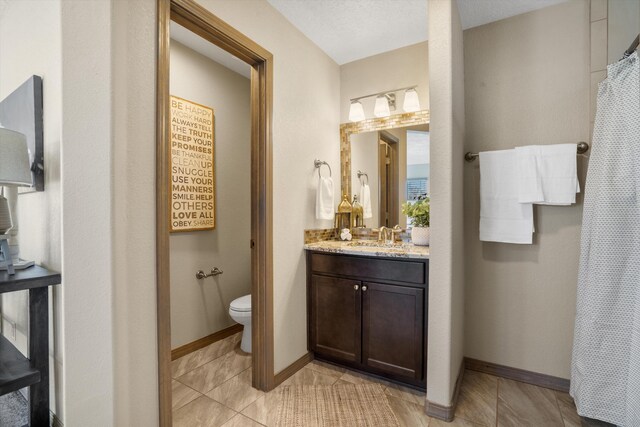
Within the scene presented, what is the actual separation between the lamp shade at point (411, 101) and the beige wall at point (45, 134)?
6.82 feet

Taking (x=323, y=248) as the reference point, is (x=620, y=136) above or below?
above

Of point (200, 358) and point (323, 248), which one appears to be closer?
point (323, 248)

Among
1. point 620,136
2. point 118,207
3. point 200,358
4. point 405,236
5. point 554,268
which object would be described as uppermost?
point 620,136

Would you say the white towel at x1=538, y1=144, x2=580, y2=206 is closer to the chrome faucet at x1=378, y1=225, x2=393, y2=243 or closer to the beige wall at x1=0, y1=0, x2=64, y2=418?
the chrome faucet at x1=378, y1=225, x2=393, y2=243

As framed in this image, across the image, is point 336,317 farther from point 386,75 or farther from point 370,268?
point 386,75

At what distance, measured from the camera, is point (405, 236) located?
2480 millimetres

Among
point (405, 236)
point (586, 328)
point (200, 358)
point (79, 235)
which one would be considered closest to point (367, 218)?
point (405, 236)

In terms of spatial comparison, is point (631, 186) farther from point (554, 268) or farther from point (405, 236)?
point (405, 236)

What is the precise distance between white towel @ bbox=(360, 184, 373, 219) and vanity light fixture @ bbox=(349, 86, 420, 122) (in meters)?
0.59

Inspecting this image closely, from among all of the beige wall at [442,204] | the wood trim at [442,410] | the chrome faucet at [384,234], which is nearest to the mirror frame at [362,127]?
the chrome faucet at [384,234]

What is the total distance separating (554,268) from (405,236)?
3.22ft

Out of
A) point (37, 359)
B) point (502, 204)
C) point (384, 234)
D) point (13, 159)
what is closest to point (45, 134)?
point (13, 159)

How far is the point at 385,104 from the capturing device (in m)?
2.50

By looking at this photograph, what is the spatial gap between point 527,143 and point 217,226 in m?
→ 2.52
